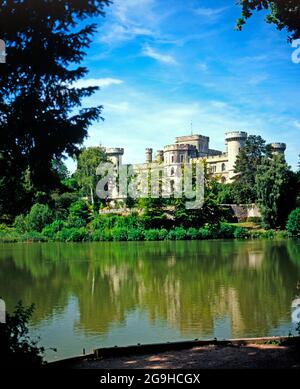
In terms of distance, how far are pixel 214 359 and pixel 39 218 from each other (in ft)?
93.0

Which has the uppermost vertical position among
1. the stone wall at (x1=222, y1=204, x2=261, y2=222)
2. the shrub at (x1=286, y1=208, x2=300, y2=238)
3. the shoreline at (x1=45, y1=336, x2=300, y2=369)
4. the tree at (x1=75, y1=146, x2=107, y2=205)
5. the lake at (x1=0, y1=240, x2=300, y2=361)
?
the tree at (x1=75, y1=146, x2=107, y2=205)

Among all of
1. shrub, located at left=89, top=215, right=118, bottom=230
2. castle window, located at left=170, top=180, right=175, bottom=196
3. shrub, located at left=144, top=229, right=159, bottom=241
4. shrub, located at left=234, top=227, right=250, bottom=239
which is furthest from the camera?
castle window, located at left=170, top=180, right=175, bottom=196

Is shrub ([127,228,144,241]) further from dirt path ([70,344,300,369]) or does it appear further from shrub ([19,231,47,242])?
dirt path ([70,344,300,369])

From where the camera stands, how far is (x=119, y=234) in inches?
1208

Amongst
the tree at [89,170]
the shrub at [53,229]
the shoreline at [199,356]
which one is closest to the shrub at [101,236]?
the shrub at [53,229]

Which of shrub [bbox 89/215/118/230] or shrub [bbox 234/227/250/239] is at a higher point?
shrub [bbox 89/215/118/230]

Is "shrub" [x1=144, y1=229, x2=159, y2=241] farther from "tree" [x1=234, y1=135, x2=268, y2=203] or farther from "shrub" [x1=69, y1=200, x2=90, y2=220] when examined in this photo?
"tree" [x1=234, y1=135, x2=268, y2=203]

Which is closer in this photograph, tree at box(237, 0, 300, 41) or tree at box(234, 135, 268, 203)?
tree at box(237, 0, 300, 41)

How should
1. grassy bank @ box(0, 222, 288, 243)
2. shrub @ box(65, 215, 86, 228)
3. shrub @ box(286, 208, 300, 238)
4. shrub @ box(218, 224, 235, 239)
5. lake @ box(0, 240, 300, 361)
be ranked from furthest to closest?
1. shrub @ box(65, 215, 86, 228)
2. shrub @ box(218, 224, 235, 239)
3. grassy bank @ box(0, 222, 288, 243)
4. shrub @ box(286, 208, 300, 238)
5. lake @ box(0, 240, 300, 361)

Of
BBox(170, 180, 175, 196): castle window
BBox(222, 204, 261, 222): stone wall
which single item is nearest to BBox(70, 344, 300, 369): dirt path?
BBox(170, 180, 175, 196): castle window

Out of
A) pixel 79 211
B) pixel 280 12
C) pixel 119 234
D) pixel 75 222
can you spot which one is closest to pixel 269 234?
pixel 119 234

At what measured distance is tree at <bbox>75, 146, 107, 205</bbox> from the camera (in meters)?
36.5
